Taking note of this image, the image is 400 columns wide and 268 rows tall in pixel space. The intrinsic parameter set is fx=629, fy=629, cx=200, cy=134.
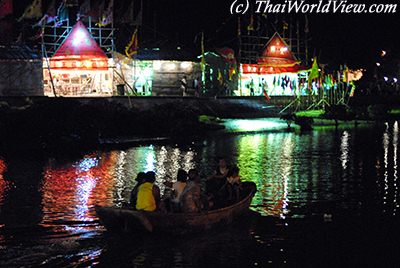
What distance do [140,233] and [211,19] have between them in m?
53.0

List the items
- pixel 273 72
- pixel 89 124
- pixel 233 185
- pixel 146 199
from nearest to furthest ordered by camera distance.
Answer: pixel 146 199 < pixel 233 185 < pixel 89 124 < pixel 273 72

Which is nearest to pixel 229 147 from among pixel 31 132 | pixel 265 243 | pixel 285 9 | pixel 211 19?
pixel 31 132

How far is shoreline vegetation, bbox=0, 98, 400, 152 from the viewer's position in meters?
31.7

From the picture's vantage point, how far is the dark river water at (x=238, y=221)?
13094 mm

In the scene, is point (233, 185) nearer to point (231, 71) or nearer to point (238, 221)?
point (238, 221)

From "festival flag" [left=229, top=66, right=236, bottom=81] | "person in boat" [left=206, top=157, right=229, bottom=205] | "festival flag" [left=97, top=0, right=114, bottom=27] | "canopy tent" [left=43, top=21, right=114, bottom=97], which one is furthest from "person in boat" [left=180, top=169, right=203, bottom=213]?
"festival flag" [left=229, top=66, right=236, bottom=81]

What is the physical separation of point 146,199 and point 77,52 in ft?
96.3

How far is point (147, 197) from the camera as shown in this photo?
14.1m

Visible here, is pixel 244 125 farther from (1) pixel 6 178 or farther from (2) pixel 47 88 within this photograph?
(1) pixel 6 178

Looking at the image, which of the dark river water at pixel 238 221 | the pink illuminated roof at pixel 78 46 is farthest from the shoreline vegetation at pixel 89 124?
the pink illuminated roof at pixel 78 46

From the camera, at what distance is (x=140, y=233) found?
13.8 meters

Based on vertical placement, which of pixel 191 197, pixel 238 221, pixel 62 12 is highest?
pixel 62 12

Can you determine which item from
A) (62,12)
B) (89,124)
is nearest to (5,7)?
(62,12)

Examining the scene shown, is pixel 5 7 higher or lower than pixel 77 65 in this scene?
higher
